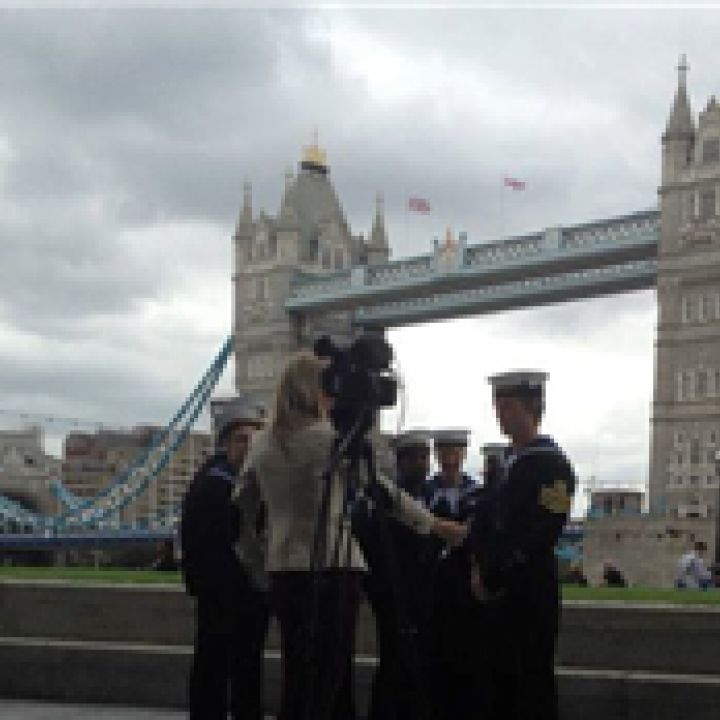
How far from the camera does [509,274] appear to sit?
157 feet

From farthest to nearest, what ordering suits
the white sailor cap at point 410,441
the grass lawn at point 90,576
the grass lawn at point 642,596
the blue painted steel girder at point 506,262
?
the blue painted steel girder at point 506,262 < the grass lawn at point 90,576 < the grass lawn at point 642,596 < the white sailor cap at point 410,441

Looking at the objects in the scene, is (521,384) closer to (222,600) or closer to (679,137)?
(222,600)

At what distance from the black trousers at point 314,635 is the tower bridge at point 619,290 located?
116 feet

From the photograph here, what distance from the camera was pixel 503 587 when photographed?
155 inches

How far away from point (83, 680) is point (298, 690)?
8.82 ft

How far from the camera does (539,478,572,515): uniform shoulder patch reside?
3861 mm

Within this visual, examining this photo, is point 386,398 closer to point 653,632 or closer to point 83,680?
point 653,632

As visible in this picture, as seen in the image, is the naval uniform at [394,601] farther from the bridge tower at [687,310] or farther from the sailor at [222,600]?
the bridge tower at [687,310]

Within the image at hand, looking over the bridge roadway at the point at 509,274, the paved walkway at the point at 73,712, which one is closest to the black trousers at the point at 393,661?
the paved walkway at the point at 73,712

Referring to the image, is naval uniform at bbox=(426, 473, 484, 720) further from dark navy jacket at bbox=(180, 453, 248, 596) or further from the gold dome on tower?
the gold dome on tower

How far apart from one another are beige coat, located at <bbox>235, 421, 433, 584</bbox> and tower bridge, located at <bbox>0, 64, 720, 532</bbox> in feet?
116

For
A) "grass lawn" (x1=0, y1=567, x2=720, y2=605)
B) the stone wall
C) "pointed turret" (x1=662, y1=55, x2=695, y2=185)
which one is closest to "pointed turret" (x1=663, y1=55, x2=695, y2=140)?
"pointed turret" (x1=662, y1=55, x2=695, y2=185)

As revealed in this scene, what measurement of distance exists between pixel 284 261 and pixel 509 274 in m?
16.2

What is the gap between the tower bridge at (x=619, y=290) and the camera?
139ft
